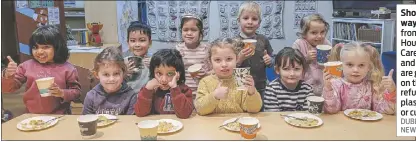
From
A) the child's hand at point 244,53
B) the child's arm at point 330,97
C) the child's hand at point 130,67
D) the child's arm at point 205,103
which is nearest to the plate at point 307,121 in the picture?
the child's arm at point 330,97

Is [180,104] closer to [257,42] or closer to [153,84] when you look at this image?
[153,84]

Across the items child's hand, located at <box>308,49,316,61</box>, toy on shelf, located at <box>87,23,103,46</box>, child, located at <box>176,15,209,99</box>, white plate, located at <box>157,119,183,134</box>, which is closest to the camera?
white plate, located at <box>157,119,183,134</box>

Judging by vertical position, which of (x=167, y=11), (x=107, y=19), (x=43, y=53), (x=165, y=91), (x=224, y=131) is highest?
(x=167, y=11)

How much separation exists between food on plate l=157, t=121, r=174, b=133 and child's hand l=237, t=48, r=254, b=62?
58 cm

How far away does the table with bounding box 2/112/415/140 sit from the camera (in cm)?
143

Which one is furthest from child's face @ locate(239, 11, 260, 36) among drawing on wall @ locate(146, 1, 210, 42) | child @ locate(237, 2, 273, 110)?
drawing on wall @ locate(146, 1, 210, 42)

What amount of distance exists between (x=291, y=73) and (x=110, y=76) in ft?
2.99

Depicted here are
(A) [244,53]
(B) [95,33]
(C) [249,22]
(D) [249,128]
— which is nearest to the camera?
(D) [249,128]

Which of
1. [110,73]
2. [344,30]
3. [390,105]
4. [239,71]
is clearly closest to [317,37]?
[390,105]

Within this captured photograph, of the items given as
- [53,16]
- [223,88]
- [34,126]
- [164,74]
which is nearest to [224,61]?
[223,88]

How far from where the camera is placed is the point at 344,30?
5.21 metres

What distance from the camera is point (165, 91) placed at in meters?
1.84

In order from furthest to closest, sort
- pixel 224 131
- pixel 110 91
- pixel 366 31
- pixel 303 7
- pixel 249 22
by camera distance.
A: pixel 303 7 → pixel 366 31 → pixel 249 22 → pixel 110 91 → pixel 224 131

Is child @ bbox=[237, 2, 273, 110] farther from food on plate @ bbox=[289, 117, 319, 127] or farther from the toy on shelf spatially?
the toy on shelf
